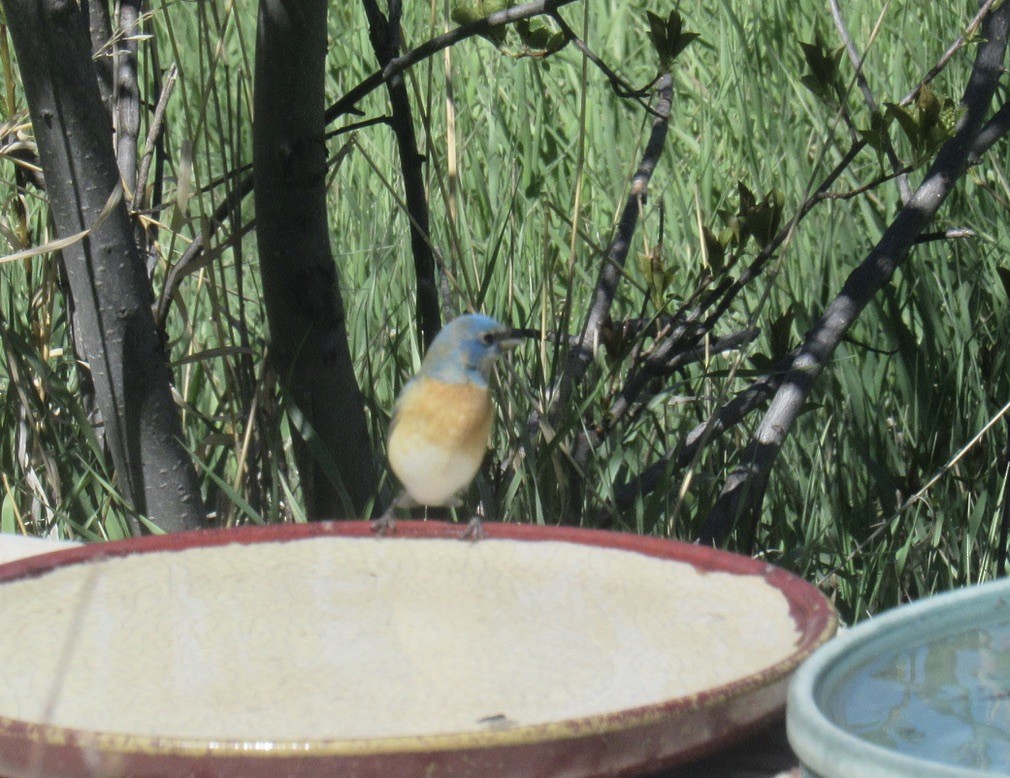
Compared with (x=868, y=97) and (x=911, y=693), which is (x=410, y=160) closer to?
(x=868, y=97)

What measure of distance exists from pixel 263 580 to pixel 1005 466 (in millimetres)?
1434

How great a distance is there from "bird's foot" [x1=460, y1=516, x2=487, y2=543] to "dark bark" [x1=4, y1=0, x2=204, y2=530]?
2.04ft

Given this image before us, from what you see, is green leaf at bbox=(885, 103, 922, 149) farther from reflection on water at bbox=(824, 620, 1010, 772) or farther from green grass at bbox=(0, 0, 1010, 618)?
reflection on water at bbox=(824, 620, 1010, 772)

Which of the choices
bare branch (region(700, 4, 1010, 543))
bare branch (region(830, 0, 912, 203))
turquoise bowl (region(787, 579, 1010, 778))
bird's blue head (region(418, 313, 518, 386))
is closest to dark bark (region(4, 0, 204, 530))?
bird's blue head (region(418, 313, 518, 386))

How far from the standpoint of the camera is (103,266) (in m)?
1.83

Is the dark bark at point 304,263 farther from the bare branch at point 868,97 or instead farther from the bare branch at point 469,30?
the bare branch at point 868,97

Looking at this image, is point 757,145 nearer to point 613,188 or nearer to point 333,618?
point 613,188

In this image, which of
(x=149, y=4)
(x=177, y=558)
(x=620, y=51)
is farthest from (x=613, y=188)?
(x=177, y=558)

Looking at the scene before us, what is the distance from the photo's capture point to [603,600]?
1.20 m

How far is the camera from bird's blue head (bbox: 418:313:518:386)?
1.68 metres

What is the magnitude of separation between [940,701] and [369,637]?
1.62 ft

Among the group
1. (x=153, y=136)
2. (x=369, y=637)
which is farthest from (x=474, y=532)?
(x=153, y=136)

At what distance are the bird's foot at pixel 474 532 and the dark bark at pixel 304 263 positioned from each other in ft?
1.66

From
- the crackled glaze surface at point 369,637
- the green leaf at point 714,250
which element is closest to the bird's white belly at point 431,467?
the crackled glaze surface at point 369,637
